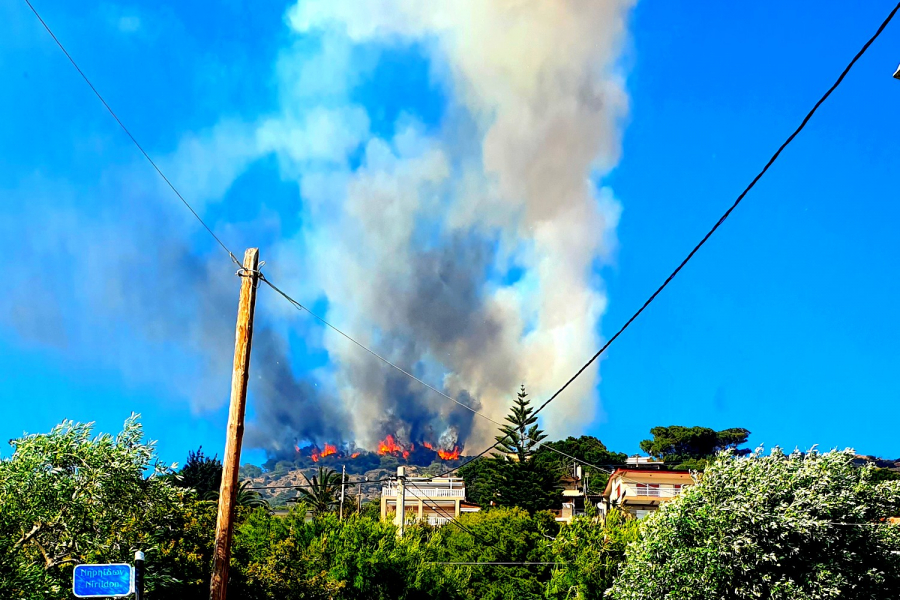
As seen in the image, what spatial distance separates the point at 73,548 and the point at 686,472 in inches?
2868

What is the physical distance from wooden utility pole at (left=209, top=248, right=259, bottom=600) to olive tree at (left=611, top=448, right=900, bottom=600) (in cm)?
1226

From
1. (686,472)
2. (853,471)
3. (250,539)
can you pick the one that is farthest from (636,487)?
(853,471)

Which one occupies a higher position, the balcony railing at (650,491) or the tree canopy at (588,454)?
the tree canopy at (588,454)

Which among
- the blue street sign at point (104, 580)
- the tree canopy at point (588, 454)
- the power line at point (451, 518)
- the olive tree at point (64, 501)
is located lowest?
the blue street sign at point (104, 580)

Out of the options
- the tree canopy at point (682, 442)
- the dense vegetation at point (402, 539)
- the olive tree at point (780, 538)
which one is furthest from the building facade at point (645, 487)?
the tree canopy at point (682, 442)

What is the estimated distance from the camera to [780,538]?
19734mm

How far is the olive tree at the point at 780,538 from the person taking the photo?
64.5ft

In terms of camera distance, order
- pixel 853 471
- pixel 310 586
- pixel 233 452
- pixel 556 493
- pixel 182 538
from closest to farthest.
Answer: pixel 233 452, pixel 853 471, pixel 182 538, pixel 310 586, pixel 556 493

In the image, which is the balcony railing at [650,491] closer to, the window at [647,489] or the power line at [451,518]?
the window at [647,489]

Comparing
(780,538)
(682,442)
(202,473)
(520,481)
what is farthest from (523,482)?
(682,442)

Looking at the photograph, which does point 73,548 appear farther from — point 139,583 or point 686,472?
point 686,472

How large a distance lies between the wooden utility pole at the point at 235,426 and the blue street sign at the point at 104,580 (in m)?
3.42

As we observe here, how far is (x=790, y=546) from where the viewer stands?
19.8m

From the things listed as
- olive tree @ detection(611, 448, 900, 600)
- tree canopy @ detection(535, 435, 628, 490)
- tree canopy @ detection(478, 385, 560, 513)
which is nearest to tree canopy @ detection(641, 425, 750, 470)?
tree canopy @ detection(535, 435, 628, 490)
